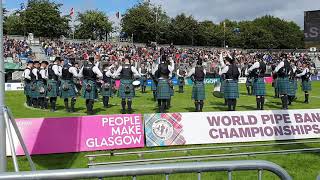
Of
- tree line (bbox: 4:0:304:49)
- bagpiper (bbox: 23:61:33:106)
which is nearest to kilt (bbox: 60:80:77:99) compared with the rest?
bagpiper (bbox: 23:61:33:106)

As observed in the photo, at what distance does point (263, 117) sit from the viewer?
858 cm

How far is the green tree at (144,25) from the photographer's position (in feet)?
195

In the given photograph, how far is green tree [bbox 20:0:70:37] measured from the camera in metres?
47.9

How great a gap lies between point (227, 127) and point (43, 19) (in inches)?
1677

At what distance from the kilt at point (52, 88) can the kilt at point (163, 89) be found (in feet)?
11.6

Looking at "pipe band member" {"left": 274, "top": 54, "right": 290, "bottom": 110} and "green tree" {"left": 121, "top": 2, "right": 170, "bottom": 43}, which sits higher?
"green tree" {"left": 121, "top": 2, "right": 170, "bottom": 43}

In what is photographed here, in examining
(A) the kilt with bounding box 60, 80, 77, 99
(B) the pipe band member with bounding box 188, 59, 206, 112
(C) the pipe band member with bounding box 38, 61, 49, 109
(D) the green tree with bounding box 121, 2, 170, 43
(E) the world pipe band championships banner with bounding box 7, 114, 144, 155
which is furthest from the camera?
(D) the green tree with bounding box 121, 2, 170, 43

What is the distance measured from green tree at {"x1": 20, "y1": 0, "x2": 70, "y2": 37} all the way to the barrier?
154 feet

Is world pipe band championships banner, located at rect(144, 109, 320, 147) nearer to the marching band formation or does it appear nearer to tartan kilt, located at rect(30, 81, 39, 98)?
the marching band formation

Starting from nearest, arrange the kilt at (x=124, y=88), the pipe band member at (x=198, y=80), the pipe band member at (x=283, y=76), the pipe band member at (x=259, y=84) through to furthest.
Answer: the kilt at (x=124, y=88) → the pipe band member at (x=198, y=80) → the pipe band member at (x=283, y=76) → the pipe band member at (x=259, y=84)

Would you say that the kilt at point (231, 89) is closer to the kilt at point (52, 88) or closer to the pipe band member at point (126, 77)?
the pipe band member at point (126, 77)

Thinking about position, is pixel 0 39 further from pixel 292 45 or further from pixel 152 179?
pixel 292 45

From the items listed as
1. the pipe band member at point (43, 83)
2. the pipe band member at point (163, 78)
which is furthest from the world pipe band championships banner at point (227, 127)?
the pipe band member at point (43, 83)

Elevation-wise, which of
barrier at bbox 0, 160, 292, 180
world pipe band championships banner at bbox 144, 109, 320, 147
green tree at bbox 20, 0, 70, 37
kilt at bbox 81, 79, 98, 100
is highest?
green tree at bbox 20, 0, 70, 37
